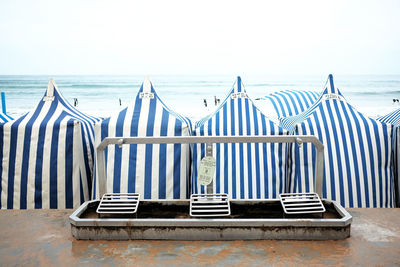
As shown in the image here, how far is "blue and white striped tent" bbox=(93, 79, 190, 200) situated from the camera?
6.58ft

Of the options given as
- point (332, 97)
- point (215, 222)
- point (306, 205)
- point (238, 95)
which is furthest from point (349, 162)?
point (215, 222)

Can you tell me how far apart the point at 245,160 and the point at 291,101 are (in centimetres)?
116

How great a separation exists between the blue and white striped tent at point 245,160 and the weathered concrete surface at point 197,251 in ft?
2.88

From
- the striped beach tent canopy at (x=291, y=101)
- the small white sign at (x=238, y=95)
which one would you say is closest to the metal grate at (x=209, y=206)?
the small white sign at (x=238, y=95)

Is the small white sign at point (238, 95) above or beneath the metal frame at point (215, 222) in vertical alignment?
above

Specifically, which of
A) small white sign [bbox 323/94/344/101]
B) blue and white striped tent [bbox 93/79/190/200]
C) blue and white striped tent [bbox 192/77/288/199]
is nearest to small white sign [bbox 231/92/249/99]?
blue and white striped tent [bbox 192/77/288/199]

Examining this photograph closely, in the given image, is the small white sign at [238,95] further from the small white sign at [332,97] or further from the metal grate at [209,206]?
the metal grate at [209,206]

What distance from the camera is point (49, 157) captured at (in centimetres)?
207

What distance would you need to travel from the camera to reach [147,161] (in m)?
2.02

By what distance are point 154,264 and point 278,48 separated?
1115 inches

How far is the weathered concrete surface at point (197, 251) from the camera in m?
0.94

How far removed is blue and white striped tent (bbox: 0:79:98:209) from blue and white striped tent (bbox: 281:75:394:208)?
1.27 m

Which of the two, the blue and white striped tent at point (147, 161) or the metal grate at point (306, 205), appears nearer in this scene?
the metal grate at point (306, 205)

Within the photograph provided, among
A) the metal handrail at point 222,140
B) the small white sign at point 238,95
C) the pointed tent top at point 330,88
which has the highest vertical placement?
the pointed tent top at point 330,88
